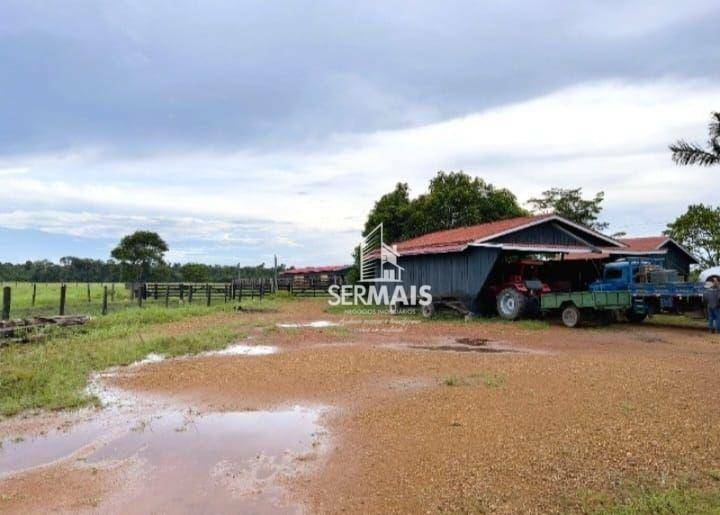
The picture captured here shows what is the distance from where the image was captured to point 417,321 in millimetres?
19391

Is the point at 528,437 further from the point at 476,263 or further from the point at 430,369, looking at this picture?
the point at 476,263

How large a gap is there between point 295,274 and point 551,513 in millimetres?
58025

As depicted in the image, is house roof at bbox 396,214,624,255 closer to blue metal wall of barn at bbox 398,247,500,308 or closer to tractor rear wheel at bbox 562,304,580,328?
blue metal wall of barn at bbox 398,247,500,308

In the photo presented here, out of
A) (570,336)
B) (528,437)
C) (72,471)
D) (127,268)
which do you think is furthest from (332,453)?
(127,268)

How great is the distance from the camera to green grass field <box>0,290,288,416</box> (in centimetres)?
781

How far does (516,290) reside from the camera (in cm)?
1841

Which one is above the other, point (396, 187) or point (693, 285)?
point (396, 187)

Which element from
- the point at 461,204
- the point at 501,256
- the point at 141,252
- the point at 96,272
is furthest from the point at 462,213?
the point at 96,272

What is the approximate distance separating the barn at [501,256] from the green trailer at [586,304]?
2.57 m

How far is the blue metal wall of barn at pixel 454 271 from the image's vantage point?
Result: 1920 centimetres

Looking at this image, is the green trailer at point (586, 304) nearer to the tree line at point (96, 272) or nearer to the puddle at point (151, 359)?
the puddle at point (151, 359)

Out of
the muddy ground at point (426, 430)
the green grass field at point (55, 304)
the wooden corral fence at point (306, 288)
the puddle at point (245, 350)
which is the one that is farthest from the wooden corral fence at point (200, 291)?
the muddy ground at point (426, 430)

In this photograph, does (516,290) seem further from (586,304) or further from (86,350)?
(86,350)

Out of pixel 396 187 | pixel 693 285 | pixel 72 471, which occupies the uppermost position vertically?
pixel 396 187
